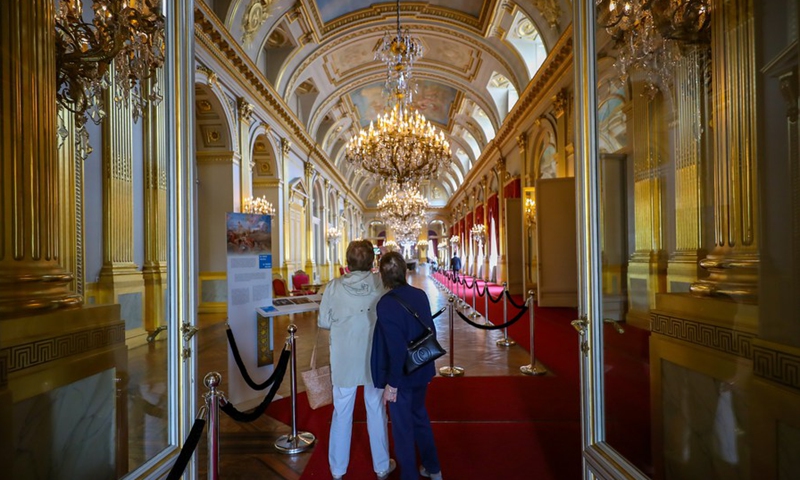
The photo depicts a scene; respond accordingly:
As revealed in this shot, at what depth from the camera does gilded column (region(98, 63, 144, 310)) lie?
85.4 inches

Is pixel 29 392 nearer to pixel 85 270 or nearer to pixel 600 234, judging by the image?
pixel 85 270

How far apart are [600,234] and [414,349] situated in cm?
113

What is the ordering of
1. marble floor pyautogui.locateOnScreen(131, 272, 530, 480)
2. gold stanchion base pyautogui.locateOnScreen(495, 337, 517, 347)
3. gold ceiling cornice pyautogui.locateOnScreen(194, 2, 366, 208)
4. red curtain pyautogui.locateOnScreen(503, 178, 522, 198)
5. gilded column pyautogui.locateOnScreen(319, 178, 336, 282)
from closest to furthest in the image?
1. marble floor pyautogui.locateOnScreen(131, 272, 530, 480)
2. gold stanchion base pyautogui.locateOnScreen(495, 337, 517, 347)
3. gold ceiling cornice pyautogui.locateOnScreen(194, 2, 366, 208)
4. red curtain pyautogui.locateOnScreen(503, 178, 522, 198)
5. gilded column pyautogui.locateOnScreen(319, 178, 336, 282)

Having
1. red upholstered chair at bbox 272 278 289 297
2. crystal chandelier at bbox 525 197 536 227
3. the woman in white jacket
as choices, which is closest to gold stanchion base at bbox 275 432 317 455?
the woman in white jacket

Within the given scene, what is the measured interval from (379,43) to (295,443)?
1231cm

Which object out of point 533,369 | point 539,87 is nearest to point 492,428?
point 533,369

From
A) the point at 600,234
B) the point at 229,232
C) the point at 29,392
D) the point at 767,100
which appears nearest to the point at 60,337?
the point at 29,392

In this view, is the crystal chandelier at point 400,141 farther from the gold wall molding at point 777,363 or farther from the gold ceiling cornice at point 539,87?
the gold wall molding at point 777,363

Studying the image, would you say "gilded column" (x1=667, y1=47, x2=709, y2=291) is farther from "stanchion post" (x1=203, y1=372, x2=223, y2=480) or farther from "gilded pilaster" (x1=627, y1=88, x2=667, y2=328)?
"stanchion post" (x1=203, y1=372, x2=223, y2=480)

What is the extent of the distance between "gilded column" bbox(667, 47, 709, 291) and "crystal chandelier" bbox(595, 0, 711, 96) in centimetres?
10

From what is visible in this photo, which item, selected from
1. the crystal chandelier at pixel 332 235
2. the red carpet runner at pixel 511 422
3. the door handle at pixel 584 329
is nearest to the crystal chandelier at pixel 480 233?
the crystal chandelier at pixel 332 235

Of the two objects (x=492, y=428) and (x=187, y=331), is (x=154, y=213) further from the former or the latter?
(x=492, y=428)

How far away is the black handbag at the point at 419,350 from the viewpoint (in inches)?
86.3

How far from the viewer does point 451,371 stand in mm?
4672
